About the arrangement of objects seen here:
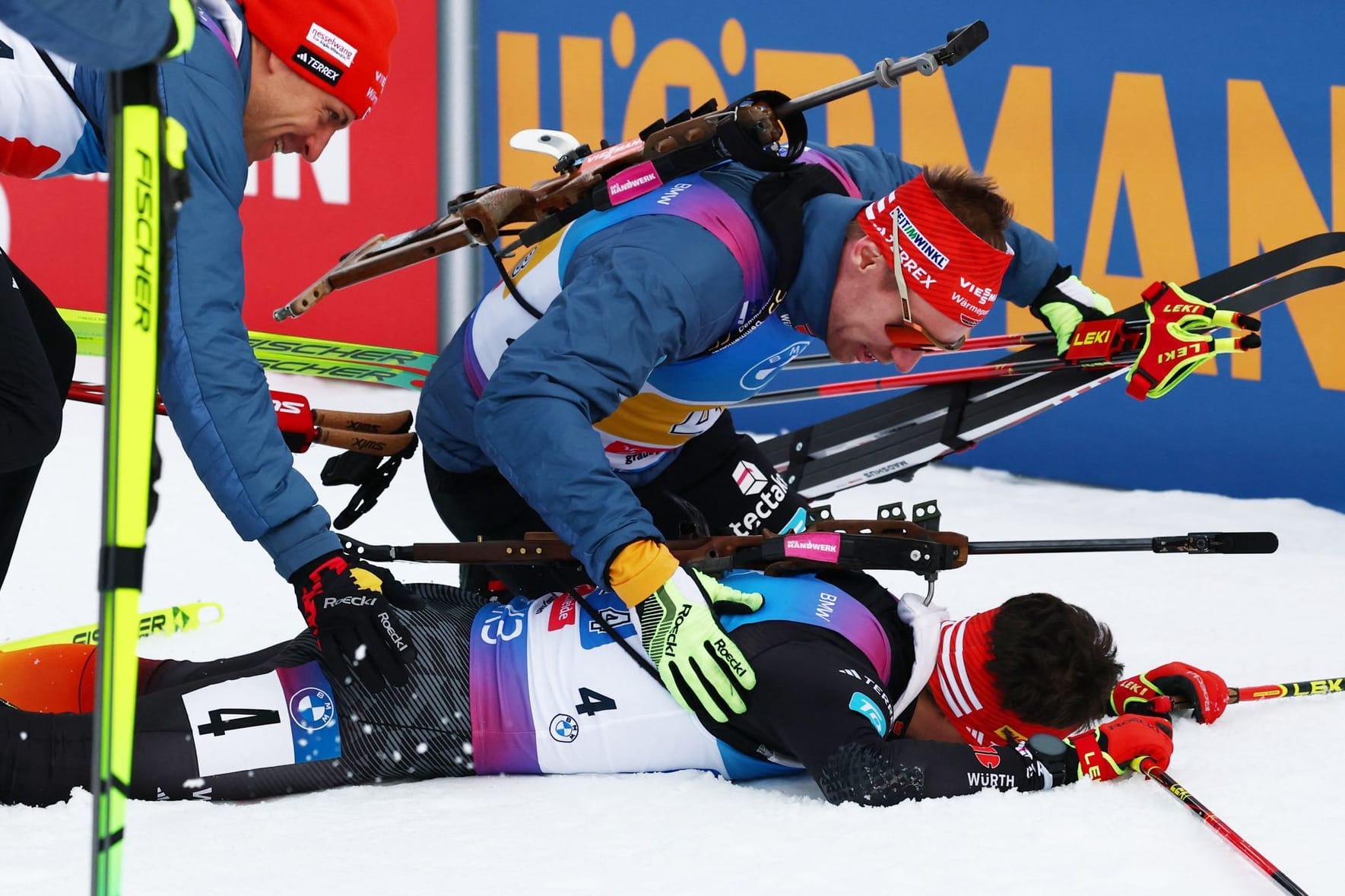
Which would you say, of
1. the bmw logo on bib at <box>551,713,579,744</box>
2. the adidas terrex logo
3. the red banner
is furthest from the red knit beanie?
the red banner

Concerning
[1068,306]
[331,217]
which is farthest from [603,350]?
[331,217]

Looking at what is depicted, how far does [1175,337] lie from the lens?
3475 millimetres

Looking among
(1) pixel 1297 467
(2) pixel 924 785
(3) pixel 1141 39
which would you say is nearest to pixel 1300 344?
(1) pixel 1297 467

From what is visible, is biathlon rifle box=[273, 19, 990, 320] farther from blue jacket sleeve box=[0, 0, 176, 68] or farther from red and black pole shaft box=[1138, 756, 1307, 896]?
blue jacket sleeve box=[0, 0, 176, 68]

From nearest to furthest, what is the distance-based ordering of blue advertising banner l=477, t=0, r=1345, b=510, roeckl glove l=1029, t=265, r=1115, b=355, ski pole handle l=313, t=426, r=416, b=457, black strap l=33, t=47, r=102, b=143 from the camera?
black strap l=33, t=47, r=102, b=143 < ski pole handle l=313, t=426, r=416, b=457 < roeckl glove l=1029, t=265, r=1115, b=355 < blue advertising banner l=477, t=0, r=1345, b=510

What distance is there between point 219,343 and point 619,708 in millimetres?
840

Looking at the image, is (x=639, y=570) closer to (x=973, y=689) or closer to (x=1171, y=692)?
(x=973, y=689)

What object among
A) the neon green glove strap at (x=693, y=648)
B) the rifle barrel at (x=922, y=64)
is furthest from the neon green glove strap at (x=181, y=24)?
the rifle barrel at (x=922, y=64)

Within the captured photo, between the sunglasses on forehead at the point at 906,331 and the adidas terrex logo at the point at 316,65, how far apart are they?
95 centimetres

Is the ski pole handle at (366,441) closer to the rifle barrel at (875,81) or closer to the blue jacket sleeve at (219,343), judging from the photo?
the blue jacket sleeve at (219,343)

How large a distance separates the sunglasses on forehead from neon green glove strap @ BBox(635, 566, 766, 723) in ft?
1.90

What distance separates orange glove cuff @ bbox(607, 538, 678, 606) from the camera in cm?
233

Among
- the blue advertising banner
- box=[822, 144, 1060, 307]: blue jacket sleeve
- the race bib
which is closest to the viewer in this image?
the race bib

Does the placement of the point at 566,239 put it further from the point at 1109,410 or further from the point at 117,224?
the point at 1109,410
